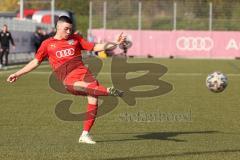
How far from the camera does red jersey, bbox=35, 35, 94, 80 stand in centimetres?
1099

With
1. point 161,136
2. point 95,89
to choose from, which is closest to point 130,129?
point 161,136

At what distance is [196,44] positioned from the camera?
54.5 metres

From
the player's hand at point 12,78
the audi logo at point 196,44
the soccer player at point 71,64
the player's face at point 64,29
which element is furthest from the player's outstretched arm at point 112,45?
the audi logo at point 196,44

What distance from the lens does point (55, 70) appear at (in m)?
11.2

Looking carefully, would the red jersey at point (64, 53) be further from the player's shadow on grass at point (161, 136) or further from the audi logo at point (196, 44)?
the audi logo at point (196, 44)

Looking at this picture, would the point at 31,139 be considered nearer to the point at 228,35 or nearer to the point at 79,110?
the point at 79,110

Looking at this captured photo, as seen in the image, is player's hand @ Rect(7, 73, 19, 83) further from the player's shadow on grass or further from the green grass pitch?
the player's shadow on grass

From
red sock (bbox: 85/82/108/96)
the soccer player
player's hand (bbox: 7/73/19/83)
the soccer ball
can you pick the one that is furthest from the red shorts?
the soccer ball

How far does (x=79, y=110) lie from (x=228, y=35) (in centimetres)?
3983

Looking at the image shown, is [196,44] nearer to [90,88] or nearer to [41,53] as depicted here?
[41,53]

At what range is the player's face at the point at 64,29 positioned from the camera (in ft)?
35.4

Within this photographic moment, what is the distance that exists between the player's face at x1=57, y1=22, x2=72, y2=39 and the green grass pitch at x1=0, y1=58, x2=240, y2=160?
167cm

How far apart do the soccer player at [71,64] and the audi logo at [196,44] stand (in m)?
43.6

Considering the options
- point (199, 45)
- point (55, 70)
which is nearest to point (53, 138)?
point (55, 70)
